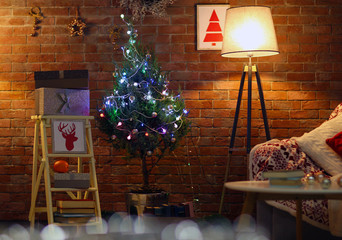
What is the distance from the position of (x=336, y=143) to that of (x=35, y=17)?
8.50ft

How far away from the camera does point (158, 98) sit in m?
3.67

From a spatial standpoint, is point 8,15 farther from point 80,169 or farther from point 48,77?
point 80,169

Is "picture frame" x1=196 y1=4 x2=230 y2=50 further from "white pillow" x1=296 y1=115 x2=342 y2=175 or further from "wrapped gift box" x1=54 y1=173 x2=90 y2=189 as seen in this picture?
"wrapped gift box" x1=54 y1=173 x2=90 y2=189

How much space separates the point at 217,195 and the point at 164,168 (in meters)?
0.49

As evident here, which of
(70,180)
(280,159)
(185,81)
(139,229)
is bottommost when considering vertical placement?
(139,229)

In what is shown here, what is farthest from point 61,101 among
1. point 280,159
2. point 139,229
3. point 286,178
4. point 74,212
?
point 286,178

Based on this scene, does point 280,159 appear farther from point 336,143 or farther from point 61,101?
point 61,101

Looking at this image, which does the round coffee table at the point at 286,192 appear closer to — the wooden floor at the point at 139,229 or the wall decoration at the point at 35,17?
the wooden floor at the point at 139,229

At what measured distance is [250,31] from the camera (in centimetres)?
359

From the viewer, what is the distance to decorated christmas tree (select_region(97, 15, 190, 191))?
361cm

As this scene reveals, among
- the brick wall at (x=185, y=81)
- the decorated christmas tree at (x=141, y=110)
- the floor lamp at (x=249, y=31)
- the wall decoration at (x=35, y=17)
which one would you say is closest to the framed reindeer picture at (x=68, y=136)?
the decorated christmas tree at (x=141, y=110)

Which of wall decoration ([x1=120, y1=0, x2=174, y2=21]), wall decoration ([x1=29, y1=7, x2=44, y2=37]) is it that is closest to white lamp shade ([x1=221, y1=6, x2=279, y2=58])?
wall decoration ([x1=120, y1=0, x2=174, y2=21])

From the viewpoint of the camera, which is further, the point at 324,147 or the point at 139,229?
the point at 139,229

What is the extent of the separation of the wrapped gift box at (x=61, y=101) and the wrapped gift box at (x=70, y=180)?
1.47 ft
